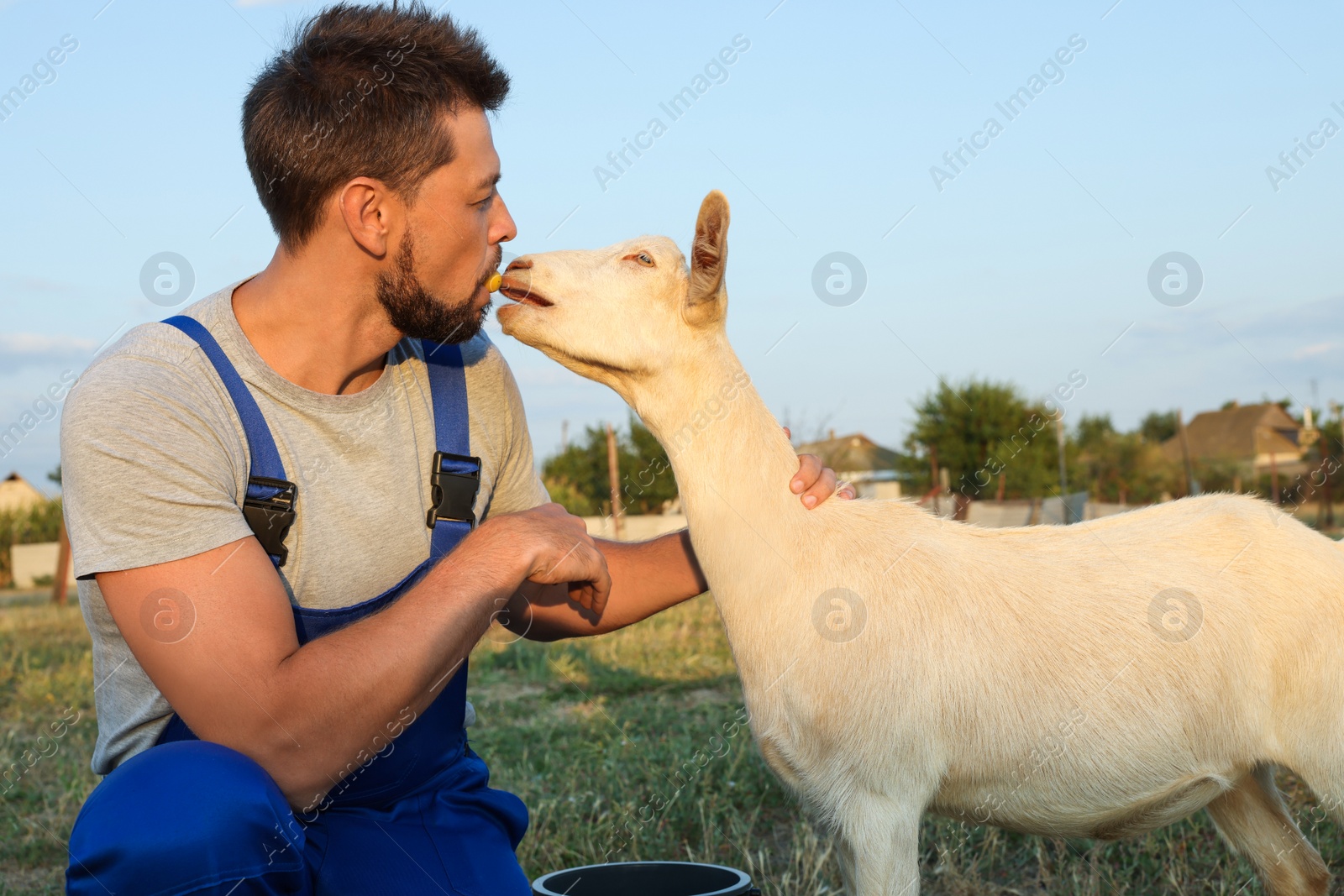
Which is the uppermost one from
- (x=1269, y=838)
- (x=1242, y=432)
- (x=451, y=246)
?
(x=1242, y=432)

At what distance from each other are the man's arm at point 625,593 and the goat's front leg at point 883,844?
0.81 meters

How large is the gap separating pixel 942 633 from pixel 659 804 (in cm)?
184

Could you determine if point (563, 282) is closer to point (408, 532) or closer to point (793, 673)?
point (408, 532)

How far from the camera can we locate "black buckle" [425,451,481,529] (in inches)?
108

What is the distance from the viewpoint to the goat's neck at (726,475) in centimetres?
Result: 272

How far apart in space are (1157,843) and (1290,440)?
61492 mm

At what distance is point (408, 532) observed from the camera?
2.71m

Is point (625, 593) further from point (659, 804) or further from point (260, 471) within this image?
point (659, 804)

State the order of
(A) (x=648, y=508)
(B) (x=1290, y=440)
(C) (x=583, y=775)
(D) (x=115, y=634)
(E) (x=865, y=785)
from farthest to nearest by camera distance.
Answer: (B) (x=1290, y=440) → (A) (x=648, y=508) → (C) (x=583, y=775) → (E) (x=865, y=785) → (D) (x=115, y=634)

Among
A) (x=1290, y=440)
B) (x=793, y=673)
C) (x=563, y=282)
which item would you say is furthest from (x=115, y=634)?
(x=1290, y=440)

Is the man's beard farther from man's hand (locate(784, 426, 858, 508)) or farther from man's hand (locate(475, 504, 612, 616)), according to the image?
man's hand (locate(784, 426, 858, 508))

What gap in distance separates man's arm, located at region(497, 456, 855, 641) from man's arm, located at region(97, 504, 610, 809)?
35.0 inches

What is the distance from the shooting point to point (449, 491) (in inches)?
108

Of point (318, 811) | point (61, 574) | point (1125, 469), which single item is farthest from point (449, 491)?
point (1125, 469)
